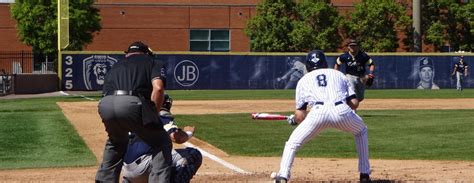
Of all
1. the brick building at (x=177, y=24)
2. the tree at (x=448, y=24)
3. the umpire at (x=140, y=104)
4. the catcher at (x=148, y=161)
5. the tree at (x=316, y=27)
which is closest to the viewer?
the umpire at (x=140, y=104)

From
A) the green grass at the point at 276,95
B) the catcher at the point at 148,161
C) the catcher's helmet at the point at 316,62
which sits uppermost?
the catcher's helmet at the point at 316,62

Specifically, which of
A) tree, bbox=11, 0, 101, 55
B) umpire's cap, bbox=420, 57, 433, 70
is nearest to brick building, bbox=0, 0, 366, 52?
tree, bbox=11, 0, 101, 55

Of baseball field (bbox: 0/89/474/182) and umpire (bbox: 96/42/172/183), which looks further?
baseball field (bbox: 0/89/474/182)

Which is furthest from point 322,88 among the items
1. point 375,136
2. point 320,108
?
point 375,136

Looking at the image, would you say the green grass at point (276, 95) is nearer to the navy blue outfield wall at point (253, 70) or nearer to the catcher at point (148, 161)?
the navy blue outfield wall at point (253, 70)

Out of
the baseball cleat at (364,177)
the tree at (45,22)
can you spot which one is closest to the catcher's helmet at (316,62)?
the baseball cleat at (364,177)

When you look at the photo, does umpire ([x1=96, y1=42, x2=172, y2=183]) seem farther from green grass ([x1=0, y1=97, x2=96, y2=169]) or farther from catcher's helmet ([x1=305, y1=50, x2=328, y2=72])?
green grass ([x1=0, y1=97, x2=96, y2=169])

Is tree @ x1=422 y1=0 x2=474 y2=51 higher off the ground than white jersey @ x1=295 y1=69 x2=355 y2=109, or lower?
higher

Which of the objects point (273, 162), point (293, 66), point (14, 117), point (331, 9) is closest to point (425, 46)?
point (331, 9)

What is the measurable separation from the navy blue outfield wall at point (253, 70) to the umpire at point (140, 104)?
37.8m

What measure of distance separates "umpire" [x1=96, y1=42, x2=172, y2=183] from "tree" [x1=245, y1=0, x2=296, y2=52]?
4722cm

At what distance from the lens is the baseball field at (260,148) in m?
Result: 10.6

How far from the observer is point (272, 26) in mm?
54844

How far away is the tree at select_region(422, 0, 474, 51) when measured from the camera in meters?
56.1
